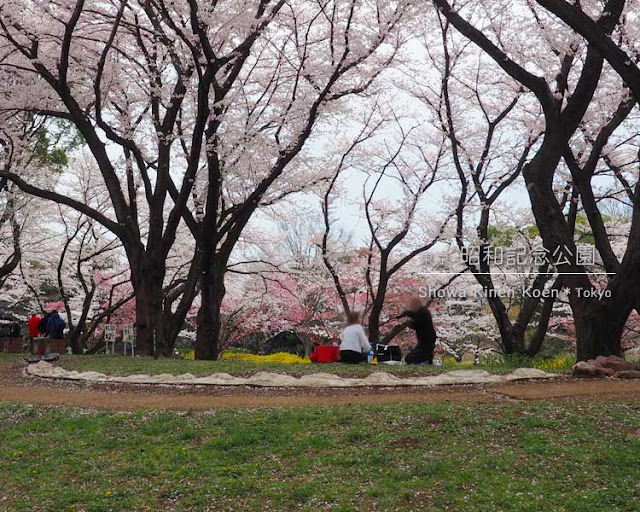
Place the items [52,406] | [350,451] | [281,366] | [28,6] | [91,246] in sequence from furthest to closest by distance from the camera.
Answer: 1. [91,246]
2. [28,6]
3. [281,366]
4. [52,406]
5. [350,451]

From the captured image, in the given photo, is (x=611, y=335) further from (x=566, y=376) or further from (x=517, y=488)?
(x=517, y=488)

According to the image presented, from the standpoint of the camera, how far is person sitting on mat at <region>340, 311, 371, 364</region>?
1198cm

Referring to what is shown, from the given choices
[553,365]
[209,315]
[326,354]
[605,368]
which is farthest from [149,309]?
[605,368]

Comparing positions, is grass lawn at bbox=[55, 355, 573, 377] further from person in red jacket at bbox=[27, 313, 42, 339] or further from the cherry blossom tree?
person in red jacket at bbox=[27, 313, 42, 339]

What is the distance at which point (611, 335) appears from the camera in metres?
10.5

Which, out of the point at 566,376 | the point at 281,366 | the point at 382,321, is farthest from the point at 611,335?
the point at 382,321

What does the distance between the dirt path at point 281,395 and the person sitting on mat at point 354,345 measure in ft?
9.84

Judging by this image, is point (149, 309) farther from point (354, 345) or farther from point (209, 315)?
point (354, 345)

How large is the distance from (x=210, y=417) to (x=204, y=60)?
8155 millimetres

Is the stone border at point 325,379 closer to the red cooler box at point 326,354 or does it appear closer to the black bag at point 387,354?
the red cooler box at point 326,354

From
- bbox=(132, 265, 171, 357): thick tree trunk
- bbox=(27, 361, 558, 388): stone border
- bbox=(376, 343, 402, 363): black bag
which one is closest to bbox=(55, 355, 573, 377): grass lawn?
bbox=(27, 361, 558, 388): stone border

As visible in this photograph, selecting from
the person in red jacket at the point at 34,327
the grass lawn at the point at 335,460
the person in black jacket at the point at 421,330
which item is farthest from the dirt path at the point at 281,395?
the person in red jacket at the point at 34,327

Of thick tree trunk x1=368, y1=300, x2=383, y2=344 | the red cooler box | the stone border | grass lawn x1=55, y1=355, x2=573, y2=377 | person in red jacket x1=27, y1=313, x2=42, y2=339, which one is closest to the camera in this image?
the stone border

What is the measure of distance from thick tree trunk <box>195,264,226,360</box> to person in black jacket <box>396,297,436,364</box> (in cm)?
405
